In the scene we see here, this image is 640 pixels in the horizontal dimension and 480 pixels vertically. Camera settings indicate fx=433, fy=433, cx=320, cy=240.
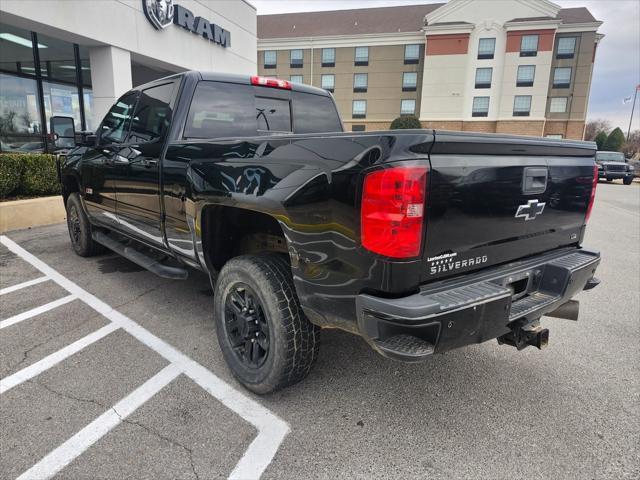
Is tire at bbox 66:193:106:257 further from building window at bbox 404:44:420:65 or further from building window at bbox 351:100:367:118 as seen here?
building window at bbox 404:44:420:65

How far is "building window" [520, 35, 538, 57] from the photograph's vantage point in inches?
1556

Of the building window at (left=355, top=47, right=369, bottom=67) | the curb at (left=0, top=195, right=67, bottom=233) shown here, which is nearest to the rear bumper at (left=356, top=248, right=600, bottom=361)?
the curb at (left=0, top=195, right=67, bottom=233)

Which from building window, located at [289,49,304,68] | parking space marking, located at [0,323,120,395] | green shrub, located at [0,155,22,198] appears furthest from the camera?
building window, located at [289,49,304,68]

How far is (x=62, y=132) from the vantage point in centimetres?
502

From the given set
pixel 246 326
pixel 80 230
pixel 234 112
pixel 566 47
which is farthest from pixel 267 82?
pixel 566 47

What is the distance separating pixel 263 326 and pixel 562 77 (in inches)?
1883

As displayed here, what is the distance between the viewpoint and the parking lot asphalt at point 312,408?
2.14m

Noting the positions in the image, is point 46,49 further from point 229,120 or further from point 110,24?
point 229,120

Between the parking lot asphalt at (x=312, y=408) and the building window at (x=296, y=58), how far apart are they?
45.8 m

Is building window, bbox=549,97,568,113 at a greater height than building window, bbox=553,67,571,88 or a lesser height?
lesser

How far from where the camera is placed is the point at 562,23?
39.7m

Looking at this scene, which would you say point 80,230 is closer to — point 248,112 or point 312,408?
point 248,112

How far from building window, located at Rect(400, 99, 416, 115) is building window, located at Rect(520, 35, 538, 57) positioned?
1069 cm

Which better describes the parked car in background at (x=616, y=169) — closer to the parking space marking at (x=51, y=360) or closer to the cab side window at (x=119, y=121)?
the cab side window at (x=119, y=121)
